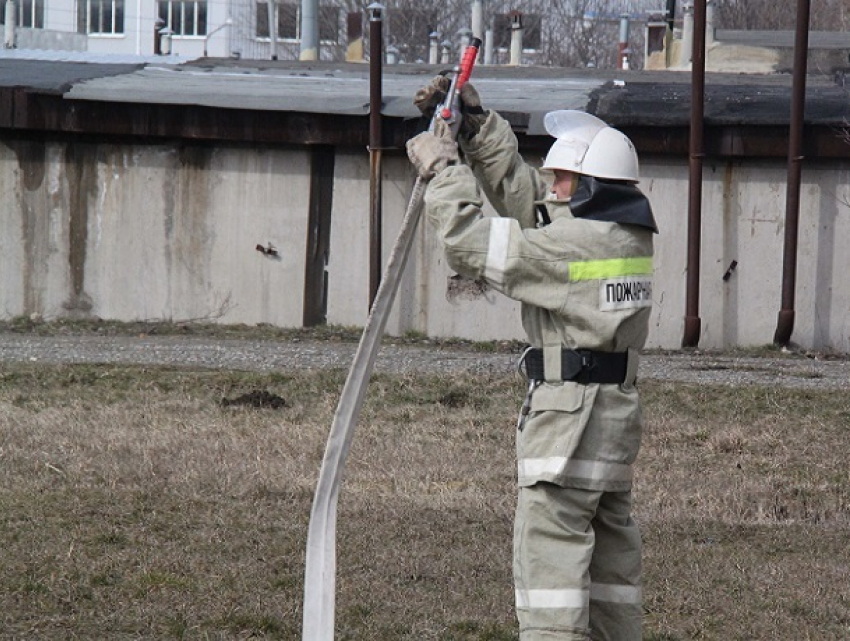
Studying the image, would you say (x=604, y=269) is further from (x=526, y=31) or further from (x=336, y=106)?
(x=526, y=31)

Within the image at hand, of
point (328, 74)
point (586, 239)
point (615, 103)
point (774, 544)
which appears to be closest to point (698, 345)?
point (615, 103)

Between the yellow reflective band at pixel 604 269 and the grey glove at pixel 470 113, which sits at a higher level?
the grey glove at pixel 470 113

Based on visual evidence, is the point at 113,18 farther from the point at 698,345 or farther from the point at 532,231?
the point at 532,231

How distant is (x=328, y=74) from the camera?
1725 centimetres

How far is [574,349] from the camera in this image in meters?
4.43

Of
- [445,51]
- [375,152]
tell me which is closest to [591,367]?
[375,152]

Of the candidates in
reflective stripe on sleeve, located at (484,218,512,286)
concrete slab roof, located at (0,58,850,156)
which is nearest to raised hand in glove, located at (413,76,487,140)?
reflective stripe on sleeve, located at (484,218,512,286)

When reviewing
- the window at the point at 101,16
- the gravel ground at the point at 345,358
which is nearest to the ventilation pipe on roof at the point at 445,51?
the gravel ground at the point at 345,358

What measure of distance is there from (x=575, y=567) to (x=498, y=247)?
1.02 metres

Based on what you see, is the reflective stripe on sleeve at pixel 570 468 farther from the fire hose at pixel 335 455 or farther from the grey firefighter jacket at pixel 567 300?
the fire hose at pixel 335 455

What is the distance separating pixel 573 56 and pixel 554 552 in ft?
160

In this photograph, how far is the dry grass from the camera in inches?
208

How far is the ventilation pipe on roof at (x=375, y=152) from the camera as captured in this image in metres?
13.8

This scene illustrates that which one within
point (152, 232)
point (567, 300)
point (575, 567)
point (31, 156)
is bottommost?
point (575, 567)
